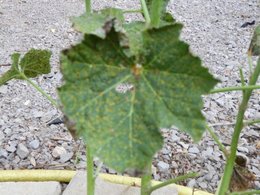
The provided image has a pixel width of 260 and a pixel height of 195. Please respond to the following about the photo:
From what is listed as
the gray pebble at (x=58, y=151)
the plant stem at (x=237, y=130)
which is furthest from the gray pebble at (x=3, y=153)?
the plant stem at (x=237, y=130)

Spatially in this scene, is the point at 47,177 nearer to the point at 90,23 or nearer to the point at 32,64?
the point at 32,64

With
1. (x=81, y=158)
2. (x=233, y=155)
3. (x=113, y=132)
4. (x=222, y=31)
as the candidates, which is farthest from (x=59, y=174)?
(x=222, y=31)

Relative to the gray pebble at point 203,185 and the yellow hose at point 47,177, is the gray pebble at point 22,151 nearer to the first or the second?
the yellow hose at point 47,177

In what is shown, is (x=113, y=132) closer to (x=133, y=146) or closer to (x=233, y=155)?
(x=133, y=146)

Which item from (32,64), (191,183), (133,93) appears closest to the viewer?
(133,93)

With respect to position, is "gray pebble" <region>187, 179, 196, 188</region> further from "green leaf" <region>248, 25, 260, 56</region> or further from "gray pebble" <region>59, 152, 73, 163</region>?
"green leaf" <region>248, 25, 260, 56</region>

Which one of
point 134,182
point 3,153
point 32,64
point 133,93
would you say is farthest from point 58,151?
point 133,93
